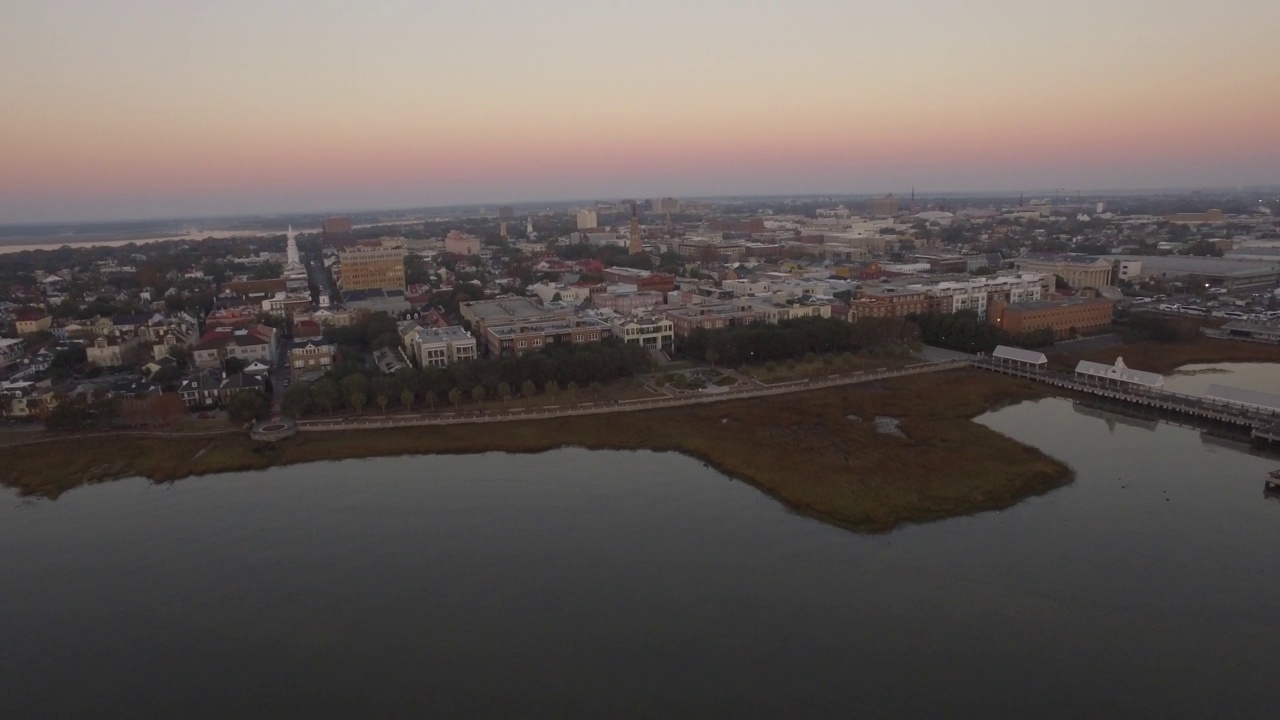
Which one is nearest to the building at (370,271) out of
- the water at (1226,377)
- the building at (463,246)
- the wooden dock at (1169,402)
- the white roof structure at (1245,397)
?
the building at (463,246)

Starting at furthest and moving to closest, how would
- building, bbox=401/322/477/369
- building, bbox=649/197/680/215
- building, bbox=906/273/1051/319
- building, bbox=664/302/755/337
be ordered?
1. building, bbox=649/197/680/215
2. building, bbox=906/273/1051/319
3. building, bbox=664/302/755/337
4. building, bbox=401/322/477/369

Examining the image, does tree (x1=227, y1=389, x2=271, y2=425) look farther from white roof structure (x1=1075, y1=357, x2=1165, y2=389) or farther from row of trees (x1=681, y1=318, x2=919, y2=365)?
white roof structure (x1=1075, y1=357, x2=1165, y2=389)

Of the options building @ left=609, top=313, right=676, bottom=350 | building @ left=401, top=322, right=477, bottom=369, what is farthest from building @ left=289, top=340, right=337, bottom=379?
building @ left=609, top=313, right=676, bottom=350

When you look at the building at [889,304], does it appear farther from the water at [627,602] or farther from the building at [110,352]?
the building at [110,352]

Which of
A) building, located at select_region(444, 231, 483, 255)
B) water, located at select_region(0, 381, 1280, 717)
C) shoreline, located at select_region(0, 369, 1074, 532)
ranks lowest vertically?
water, located at select_region(0, 381, 1280, 717)

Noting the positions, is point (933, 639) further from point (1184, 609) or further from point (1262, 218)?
point (1262, 218)
